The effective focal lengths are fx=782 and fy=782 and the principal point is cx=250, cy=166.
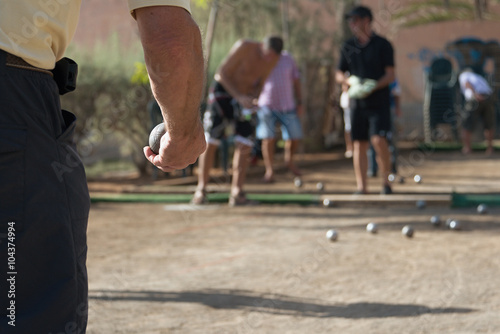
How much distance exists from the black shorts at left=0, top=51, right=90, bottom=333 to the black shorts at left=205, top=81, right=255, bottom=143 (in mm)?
6966

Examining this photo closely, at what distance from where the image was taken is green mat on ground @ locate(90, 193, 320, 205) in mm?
8953

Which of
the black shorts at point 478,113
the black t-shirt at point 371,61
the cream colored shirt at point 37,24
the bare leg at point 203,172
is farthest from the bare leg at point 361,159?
the black shorts at point 478,113

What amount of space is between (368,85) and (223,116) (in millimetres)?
1675

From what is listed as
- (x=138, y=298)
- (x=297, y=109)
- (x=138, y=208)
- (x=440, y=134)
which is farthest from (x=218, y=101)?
(x=440, y=134)

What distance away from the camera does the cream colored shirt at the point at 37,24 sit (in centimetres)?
184

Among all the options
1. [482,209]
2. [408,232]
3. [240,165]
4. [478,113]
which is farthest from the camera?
[478,113]

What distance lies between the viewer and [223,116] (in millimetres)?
8953

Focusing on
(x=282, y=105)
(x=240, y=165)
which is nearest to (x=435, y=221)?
(x=240, y=165)

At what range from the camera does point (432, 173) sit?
12469mm

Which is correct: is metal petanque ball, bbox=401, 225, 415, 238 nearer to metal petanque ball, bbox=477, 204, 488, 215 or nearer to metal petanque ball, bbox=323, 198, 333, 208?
metal petanque ball, bbox=477, 204, 488, 215

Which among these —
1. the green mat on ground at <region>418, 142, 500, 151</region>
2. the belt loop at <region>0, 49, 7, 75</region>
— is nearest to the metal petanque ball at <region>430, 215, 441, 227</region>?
the belt loop at <region>0, 49, 7, 75</region>

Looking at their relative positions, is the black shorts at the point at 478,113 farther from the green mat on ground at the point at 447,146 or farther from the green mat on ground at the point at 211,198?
the green mat on ground at the point at 211,198

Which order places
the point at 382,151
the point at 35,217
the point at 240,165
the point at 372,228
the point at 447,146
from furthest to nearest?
the point at 447,146
the point at 240,165
the point at 382,151
the point at 372,228
the point at 35,217

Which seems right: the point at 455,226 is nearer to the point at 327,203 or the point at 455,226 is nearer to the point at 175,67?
the point at 327,203
